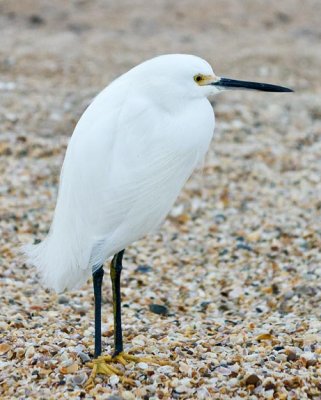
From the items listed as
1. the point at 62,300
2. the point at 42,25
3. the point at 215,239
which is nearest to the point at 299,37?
the point at 42,25

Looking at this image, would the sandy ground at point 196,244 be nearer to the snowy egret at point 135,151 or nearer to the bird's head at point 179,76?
the snowy egret at point 135,151

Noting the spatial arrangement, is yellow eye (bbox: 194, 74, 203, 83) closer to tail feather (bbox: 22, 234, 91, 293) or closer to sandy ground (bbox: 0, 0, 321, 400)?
tail feather (bbox: 22, 234, 91, 293)

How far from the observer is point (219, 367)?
3014 mm

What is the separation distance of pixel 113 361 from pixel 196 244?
1.96 metres

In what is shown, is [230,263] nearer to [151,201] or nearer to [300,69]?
[151,201]

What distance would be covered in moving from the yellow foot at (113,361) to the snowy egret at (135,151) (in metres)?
0.01

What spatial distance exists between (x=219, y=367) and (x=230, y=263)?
1674mm

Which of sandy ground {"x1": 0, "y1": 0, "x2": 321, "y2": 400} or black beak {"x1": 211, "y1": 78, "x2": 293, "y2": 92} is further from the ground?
black beak {"x1": 211, "y1": 78, "x2": 293, "y2": 92}

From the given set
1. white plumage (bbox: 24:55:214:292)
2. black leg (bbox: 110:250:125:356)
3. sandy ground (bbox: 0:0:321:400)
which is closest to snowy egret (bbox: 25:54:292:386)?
white plumage (bbox: 24:55:214:292)

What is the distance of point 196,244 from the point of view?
4.92 m

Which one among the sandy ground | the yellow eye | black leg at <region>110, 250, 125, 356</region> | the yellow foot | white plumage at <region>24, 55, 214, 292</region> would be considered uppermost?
the yellow eye

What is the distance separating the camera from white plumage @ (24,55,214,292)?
108 inches

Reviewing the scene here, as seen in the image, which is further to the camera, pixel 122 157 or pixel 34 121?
pixel 34 121

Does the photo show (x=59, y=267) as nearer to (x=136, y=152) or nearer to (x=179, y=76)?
(x=136, y=152)
